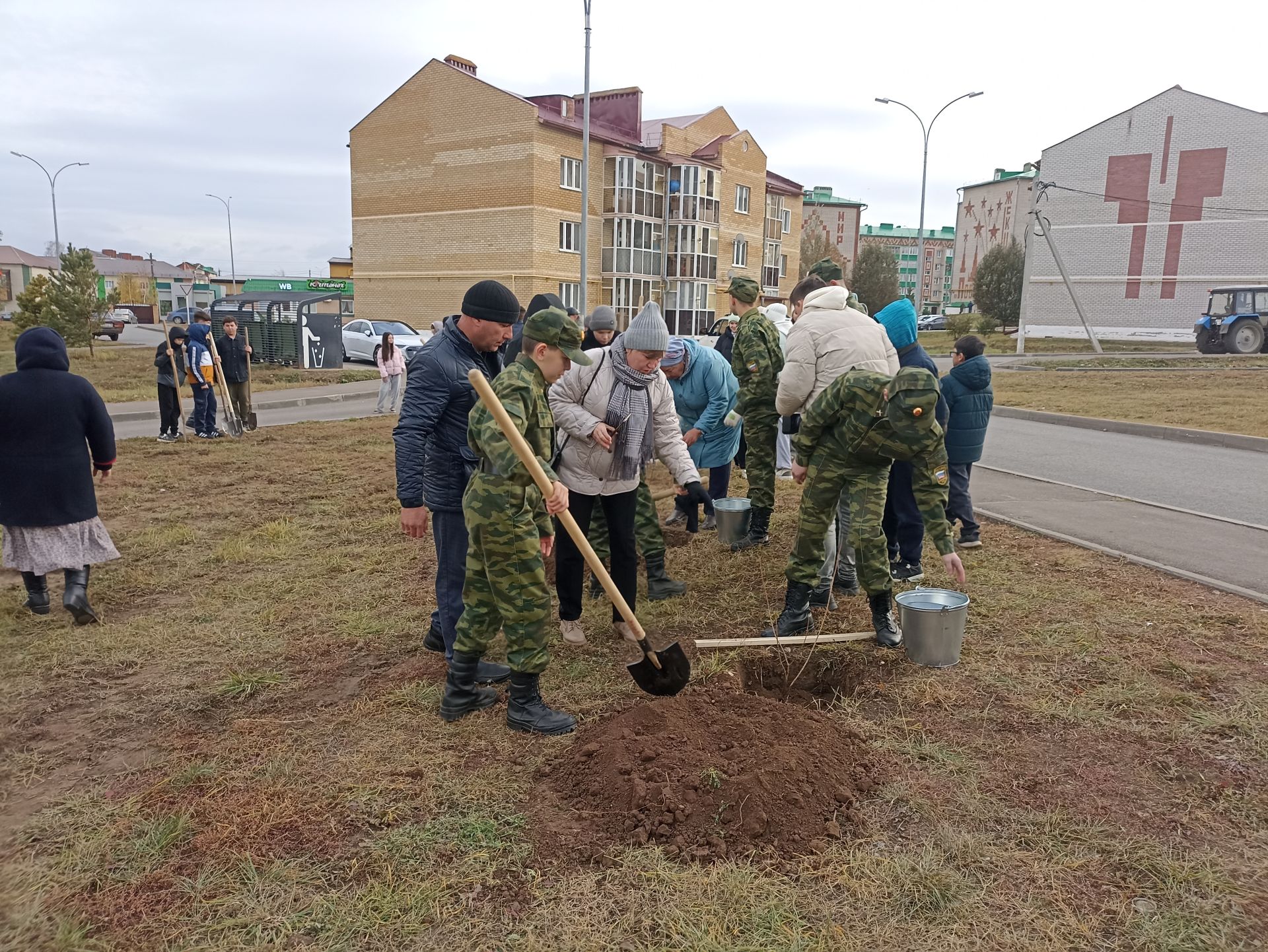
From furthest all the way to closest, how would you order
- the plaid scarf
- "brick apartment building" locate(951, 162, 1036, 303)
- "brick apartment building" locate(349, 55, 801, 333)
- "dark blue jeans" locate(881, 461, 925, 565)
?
"brick apartment building" locate(951, 162, 1036, 303) < "brick apartment building" locate(349, 55, 801, 333) < "dark blue jeans" locate(881, 461, 925, 565) < the plaid scarf

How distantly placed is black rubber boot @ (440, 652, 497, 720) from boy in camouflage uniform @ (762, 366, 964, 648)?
1.70 meters

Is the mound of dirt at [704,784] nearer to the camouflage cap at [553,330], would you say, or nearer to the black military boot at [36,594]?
the camouflage cap at [553,330]

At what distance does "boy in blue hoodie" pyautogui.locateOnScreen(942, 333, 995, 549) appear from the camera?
6.41 metres

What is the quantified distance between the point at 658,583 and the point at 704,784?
97.0 inches

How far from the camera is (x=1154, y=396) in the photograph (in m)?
18.1

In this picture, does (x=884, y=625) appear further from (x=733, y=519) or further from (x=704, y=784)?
(x=733, y=519)

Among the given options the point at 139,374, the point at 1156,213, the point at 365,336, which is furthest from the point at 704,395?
the point at 1156,213

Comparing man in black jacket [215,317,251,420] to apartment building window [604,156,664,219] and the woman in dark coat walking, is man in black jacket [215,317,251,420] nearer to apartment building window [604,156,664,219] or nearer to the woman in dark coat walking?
the woman in dark coat walking

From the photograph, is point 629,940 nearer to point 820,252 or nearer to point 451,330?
point 451,330

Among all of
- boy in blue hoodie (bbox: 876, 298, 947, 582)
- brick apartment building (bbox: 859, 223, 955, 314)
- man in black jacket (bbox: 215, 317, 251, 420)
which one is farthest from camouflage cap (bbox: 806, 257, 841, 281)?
brick apartment building (bbox: 859, 223, 955, 314)

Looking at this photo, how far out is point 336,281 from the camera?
49.9m

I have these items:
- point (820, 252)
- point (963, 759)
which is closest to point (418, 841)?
point (963, 759)

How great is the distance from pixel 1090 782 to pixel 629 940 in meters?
1.92

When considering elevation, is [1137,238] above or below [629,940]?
above
